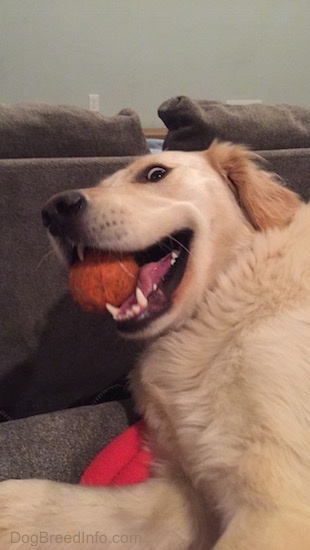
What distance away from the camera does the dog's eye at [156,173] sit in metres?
1.31

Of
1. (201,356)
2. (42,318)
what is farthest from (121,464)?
(42,318)

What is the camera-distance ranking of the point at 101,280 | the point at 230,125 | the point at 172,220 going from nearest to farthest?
1. the point at 101,280
2. the point at 172,220
3. the point at 230,125

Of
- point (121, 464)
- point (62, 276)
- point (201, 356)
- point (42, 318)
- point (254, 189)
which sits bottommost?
point (121, 464)

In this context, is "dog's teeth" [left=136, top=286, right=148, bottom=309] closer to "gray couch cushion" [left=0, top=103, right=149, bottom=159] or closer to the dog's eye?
the dog's eye

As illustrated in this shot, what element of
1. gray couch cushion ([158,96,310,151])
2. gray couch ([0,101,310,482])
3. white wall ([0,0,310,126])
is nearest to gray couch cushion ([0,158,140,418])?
gray couch ([0,101,310,482])

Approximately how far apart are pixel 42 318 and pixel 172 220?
604mm

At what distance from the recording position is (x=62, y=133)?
157cm

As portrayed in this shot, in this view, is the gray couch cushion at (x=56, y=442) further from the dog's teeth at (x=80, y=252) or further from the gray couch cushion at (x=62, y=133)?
the gray couch cushion at (x=62, y=133)

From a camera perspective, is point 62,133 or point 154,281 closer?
point 154,281

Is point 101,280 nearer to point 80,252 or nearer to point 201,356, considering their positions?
point 80,252

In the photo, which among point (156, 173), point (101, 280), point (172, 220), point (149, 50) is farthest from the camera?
point (149, 50)

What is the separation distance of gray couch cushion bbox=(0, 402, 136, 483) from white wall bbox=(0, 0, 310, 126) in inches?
149

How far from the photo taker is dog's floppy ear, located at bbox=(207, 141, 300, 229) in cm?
128

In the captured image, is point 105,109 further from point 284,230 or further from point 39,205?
Answer: point 284,230
